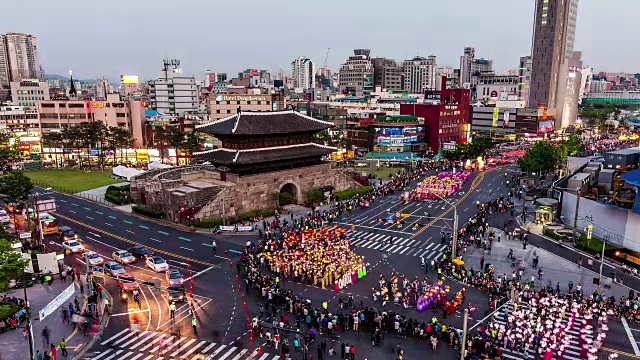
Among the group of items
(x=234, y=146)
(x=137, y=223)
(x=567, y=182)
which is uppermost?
(x=234, y=146)

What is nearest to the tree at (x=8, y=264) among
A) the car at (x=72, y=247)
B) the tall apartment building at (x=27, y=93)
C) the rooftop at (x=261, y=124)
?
the car at (x=72, y=247)

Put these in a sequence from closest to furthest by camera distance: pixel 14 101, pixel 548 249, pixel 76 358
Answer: pixel 76 358 < pixel 548 249 < pixel 14 101

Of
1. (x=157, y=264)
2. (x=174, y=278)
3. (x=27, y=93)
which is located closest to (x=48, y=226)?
(x=157, y=264)

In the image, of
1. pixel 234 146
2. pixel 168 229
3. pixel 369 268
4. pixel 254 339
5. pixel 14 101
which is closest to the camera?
pixel 254 339

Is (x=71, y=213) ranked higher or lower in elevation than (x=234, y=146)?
lower

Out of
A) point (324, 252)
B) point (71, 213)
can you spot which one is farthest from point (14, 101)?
point (324, 252)

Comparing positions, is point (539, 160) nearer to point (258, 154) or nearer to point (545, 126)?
point (258, 154)

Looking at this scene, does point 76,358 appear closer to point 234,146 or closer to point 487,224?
point 234,146
